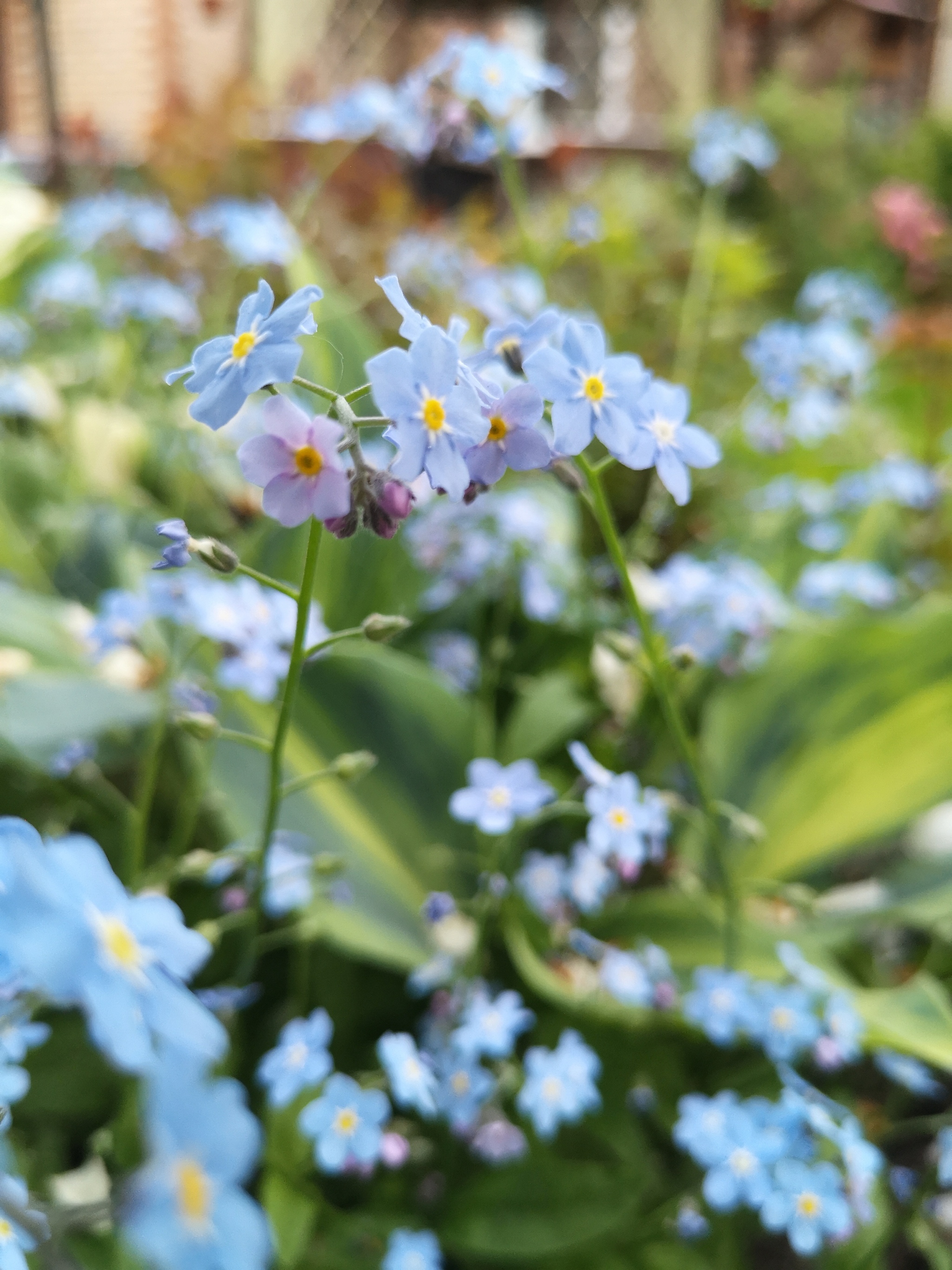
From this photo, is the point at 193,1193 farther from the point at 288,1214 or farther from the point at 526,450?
the point at 288,1214

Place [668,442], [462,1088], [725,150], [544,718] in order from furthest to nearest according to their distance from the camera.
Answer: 1. [725,150]
2. [544,718]
3. [462,1088]
4. [668,442]

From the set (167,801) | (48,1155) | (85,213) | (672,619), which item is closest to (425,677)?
(672,619)

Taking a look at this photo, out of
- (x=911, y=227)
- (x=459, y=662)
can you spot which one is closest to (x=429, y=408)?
(x=459, y=662)

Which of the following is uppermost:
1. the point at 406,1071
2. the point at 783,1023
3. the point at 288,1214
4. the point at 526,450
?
the point at 526,450

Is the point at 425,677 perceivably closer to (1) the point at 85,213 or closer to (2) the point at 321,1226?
(2) the point at 321,1226

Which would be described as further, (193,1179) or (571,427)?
(571,427)

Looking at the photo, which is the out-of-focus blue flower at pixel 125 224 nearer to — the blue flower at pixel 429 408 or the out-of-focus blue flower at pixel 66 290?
the out-of-focus blue flower at pixel 66 290
